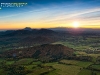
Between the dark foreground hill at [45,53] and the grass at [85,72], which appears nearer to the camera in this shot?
the grass at [85,72]

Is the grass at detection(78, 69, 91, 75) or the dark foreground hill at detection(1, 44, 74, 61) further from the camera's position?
the dark foreground hill at detection(1, 44, 74, 61)

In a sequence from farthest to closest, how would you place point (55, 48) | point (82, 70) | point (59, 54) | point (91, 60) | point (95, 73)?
point (55, 48), point (59, 54), point (91, 60), point (82, 70), point (95, 73)

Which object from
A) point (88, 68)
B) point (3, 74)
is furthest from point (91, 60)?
point (3, 74)

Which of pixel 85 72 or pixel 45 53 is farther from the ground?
pixel 45 53

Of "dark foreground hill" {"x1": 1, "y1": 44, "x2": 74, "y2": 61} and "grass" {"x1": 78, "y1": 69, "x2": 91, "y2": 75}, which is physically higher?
"dark foreground hill" {"x1": 1, "y1": 44, "x2": 74, "y2": 61}

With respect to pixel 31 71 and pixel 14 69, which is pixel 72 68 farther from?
pixel 14 69

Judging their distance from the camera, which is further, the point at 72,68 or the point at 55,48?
the point at 55,48

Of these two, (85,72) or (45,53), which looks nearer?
(85,72)

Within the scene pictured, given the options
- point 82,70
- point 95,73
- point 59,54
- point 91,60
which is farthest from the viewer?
point 59,54

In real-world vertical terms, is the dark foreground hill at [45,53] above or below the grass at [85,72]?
above

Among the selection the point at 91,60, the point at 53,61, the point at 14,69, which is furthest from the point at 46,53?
the point at 14,69

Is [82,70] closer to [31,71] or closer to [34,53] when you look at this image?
[31,71]
